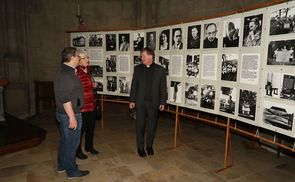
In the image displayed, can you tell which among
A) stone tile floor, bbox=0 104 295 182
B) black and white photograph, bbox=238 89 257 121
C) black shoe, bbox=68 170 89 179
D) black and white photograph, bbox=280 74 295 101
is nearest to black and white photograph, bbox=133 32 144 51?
stone tile floor, bbox=0 104 295 182

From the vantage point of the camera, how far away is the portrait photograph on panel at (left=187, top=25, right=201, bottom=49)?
3611 millimetres

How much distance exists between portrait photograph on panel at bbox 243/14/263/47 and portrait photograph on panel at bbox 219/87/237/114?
2.02 ft

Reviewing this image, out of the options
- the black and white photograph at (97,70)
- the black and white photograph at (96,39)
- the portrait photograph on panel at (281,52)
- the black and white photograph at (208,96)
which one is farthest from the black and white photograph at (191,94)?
the black and white photograph at (96,39)

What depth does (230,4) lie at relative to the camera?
16.8 ft

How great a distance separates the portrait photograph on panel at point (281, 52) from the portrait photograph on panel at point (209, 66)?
0.79 meters

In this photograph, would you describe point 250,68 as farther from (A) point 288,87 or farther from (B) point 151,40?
(B) point 151,40

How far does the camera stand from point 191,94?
3.79m

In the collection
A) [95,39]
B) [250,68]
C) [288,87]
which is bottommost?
[288,87]

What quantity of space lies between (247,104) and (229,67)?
54cm

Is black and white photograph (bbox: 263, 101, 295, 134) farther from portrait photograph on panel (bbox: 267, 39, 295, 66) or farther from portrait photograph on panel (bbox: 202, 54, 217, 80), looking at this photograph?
portrait photograph on panel (bbox: 202, 54, 217, 80)

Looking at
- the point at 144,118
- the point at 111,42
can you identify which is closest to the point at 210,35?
the point at 144,118

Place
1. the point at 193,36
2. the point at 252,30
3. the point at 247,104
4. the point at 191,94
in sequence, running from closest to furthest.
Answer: the point at 252,30, the point at 247,104, the point at 193,36, the point at 191,94

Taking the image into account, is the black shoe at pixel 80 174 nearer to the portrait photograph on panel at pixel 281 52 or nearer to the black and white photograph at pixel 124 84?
the black and white photograph at pixel 124 84

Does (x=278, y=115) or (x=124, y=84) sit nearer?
(x=278, y=115)
